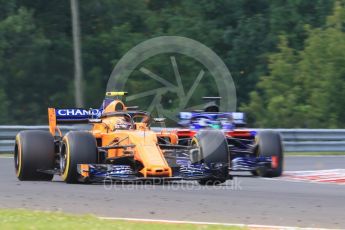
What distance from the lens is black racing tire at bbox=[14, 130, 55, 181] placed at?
14.8m

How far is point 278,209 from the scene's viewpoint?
1133 centimetres

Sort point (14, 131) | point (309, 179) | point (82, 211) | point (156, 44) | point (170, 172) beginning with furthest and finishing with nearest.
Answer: point (156, 44) → point (14, 131) → point (309, 179) → point (170, 172) → point (82, 211)

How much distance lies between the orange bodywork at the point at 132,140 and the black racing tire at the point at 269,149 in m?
1.64

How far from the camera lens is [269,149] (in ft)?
53.0

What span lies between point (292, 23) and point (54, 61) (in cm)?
990

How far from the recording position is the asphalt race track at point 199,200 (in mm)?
10641

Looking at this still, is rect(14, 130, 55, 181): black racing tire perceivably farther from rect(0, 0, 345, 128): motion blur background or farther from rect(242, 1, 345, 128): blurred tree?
rect(242, 1, 345, 128): blurred tree

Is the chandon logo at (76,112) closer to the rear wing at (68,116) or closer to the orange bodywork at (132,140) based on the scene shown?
the rear wing at (68,116)

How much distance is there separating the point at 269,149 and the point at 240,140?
3.06ft

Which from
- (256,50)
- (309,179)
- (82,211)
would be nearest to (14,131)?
(309,179)

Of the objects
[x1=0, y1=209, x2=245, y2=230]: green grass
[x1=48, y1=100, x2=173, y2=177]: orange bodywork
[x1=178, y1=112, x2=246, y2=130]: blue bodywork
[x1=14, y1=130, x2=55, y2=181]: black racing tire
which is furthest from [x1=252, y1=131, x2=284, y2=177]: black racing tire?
[x1=0, y1=209, x2=245, y2=230]: green grass

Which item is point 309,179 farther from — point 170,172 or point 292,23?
point 292,23

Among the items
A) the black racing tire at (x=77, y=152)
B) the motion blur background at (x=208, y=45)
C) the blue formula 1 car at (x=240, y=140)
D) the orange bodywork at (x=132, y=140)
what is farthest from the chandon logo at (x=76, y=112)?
the motion blur background at (x=208, y=45)

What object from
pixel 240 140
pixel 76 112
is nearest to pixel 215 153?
pixel 240 140
